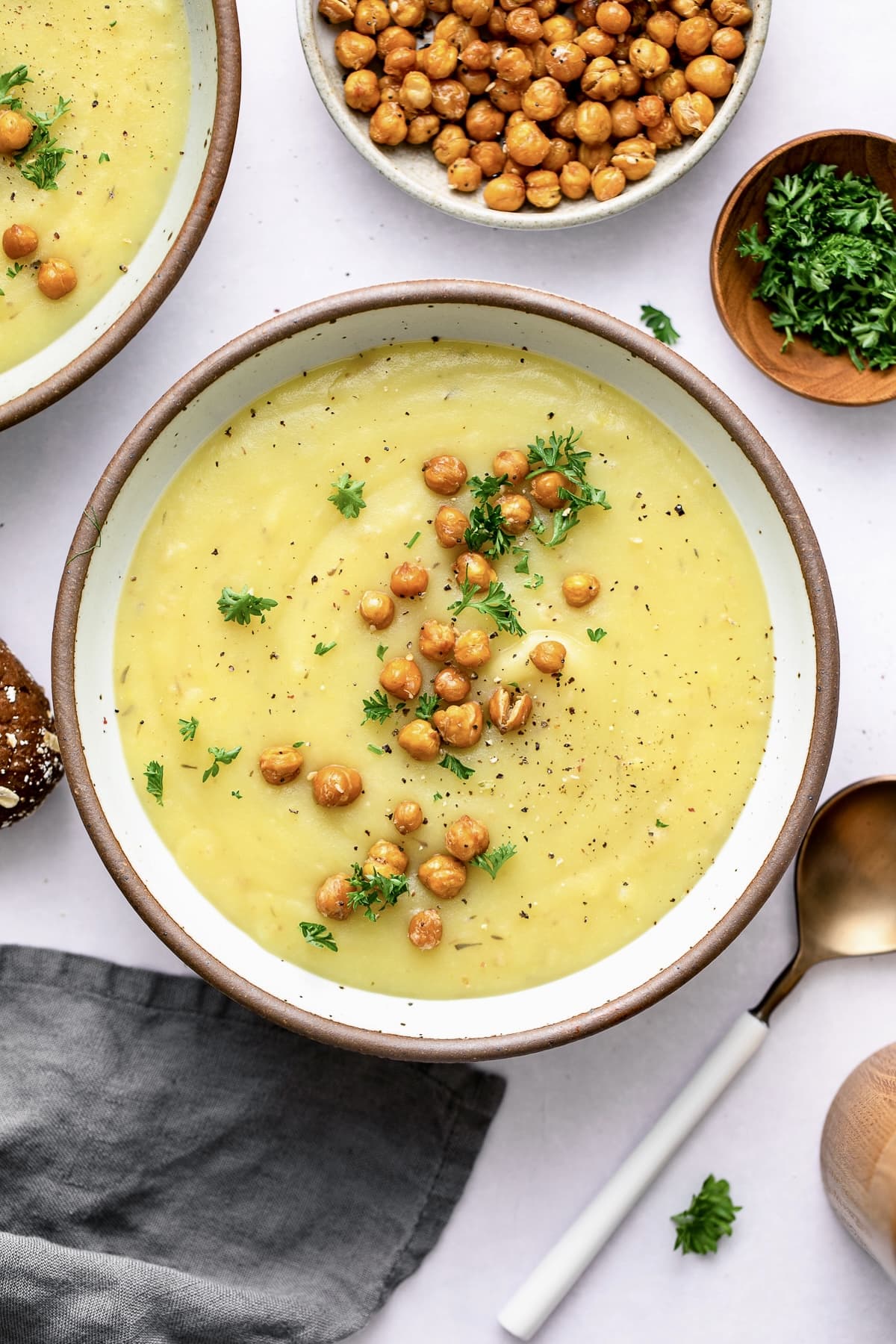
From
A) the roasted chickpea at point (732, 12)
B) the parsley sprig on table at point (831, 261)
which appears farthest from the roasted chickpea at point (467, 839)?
the roasted chickpea at point (732, 12)

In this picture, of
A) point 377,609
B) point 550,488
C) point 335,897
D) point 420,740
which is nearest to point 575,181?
point 550,488

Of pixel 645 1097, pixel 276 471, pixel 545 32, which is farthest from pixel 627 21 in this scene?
pixel 645 1097

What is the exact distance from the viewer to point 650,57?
2.81 m

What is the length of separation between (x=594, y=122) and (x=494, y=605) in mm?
1218

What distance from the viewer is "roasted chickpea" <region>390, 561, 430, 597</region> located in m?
2.56

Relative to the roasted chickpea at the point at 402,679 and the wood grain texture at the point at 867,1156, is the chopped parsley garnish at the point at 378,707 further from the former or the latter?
the wood grain texture at the point at 867,1156

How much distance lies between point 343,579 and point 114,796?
709mm

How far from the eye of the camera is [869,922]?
2916 millimetres

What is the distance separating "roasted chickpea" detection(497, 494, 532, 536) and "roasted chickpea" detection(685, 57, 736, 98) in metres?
1.10

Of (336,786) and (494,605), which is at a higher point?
(494,605)

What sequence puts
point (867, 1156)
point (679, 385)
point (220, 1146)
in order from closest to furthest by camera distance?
point (679, 385), point (867, 1156), point (220, 1146)

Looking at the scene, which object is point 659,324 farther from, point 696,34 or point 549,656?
point 549,656

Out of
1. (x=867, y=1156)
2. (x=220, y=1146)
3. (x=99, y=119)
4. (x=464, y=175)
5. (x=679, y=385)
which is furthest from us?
(x=220, y=1146)

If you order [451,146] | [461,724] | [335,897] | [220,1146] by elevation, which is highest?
[451,146]
